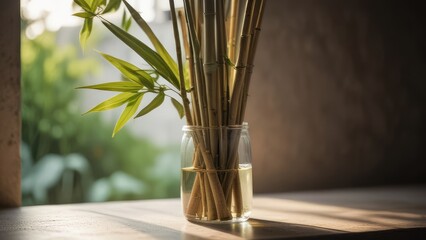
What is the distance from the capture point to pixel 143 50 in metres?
1.11

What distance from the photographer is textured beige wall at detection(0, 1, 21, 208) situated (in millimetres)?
1410

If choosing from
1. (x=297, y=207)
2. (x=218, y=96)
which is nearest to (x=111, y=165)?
(x=297, y=207)

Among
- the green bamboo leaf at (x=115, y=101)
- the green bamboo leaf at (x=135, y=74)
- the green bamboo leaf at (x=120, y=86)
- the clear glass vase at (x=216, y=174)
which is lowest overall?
the clear glass vase at (x=216, y=174)

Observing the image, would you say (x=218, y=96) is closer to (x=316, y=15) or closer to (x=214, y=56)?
(x=214, y=56)

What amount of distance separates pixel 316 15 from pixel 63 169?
79cm

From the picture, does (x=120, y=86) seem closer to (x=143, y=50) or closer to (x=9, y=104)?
(x=143, y=50)

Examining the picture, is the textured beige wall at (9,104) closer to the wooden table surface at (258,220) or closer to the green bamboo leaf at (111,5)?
the wooden table surface at (258,220)

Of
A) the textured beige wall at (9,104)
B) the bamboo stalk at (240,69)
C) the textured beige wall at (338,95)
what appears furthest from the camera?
the textured beige wall at (338,95)

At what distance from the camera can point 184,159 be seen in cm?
114

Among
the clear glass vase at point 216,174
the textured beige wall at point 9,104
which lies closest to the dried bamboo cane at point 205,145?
the clear glass vase at point 216,174

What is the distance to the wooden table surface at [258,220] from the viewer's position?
40.0 inches

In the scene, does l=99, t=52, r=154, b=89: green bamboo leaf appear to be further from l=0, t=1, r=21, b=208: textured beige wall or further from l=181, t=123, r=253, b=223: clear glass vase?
l=0, t=1, r=21, b=208: textured beige wall

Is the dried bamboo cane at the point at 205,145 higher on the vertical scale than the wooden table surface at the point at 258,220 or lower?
higher

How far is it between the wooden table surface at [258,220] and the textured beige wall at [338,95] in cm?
17
